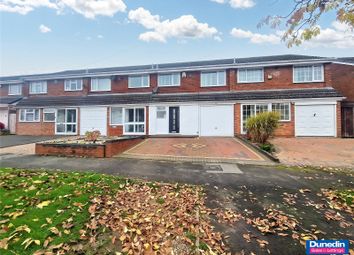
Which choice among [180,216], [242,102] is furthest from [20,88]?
[180,216]

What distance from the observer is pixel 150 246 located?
3.31 m

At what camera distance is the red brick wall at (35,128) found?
22.3 metres

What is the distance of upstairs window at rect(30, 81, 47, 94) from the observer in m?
24.7

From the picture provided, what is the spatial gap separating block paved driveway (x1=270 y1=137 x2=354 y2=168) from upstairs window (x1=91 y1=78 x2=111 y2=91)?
1750 centimetres

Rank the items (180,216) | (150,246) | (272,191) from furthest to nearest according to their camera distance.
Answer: (272,191)
(180,216)
(150,246)

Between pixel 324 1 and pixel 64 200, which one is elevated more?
pixel 324 1

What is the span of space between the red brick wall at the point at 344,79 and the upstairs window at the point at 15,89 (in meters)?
34.4

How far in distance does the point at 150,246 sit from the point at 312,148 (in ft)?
42.9

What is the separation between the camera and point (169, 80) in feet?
71.4

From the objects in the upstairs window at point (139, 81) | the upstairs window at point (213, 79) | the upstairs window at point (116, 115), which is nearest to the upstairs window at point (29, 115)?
the upstairs window at point (116, 115)

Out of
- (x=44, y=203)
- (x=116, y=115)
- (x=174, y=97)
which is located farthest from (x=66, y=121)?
(x=44, y=203)

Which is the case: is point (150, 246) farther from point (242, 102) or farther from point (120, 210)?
point (242, 102)

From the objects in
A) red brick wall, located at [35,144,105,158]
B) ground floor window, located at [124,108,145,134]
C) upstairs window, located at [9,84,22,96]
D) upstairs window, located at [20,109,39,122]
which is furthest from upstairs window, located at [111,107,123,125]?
upstairs window, located at [9,84,22,96]

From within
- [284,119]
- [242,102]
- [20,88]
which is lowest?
[284,119]
